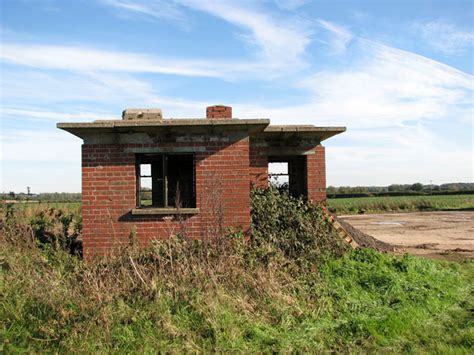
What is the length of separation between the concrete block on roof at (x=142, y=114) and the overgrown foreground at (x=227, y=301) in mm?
2907

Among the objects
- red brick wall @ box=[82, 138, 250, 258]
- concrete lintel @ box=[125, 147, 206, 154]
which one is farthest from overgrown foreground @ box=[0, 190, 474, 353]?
concrete lintel @ box=[125, 147, 206, 154]

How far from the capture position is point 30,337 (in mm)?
5191

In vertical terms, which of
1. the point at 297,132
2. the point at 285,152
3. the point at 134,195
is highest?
the point at 297,132

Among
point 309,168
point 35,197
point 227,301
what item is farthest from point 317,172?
point 35,197

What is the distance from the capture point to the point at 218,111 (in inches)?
388

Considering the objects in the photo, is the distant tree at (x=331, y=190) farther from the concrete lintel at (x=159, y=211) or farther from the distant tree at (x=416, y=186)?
the concrete lintel at (x=159, y=211)

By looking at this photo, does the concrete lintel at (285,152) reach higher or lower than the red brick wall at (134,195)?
higher

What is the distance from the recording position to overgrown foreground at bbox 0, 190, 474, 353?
5.31 metres

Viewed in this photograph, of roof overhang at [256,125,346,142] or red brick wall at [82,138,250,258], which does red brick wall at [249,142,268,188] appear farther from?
red brick wall at [82,138,250,258]

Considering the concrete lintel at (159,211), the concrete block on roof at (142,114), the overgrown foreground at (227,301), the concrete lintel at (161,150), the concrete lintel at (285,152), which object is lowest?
the overgrown foreground at (227,301)

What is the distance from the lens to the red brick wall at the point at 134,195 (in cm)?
848

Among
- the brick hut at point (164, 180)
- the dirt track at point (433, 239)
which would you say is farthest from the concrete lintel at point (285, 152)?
the dirt track at point (433, 239)

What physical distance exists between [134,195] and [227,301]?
3.54 metres

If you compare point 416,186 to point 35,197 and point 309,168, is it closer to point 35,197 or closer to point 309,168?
point 35,197
